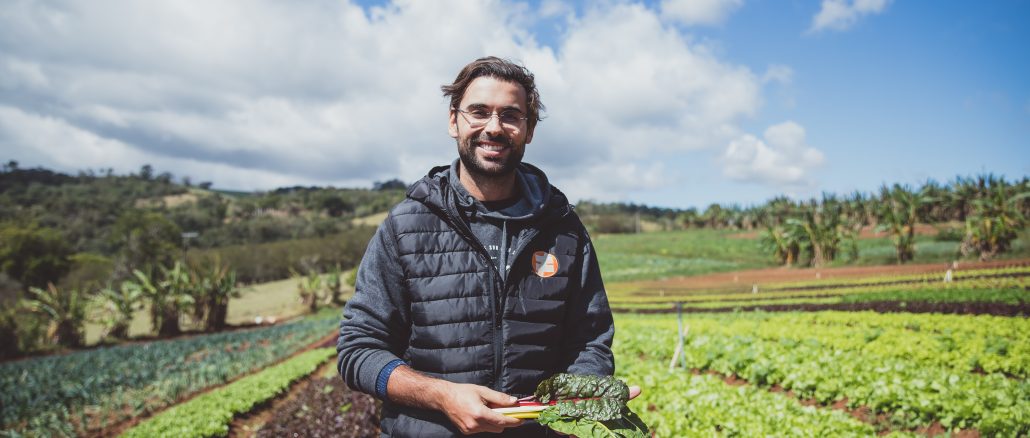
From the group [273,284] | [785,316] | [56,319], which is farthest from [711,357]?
[273,284]

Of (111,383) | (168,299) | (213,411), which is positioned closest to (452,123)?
(213,411)

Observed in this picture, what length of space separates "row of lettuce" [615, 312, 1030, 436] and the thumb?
159 inches

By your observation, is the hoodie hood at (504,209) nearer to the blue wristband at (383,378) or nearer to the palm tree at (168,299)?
the blue wristband at (383,378)

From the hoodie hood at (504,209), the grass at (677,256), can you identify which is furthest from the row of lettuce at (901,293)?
the grass at (677,256)

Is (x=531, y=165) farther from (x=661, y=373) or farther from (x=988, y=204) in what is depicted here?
(x=988, y=204)

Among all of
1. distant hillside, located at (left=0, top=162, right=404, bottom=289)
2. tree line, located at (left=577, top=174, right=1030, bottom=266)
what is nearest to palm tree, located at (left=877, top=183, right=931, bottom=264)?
tree line, located at (left=577, top=174, right=1030, bottom=266)

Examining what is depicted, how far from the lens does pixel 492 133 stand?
1.89 m

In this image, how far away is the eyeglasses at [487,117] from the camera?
192cm

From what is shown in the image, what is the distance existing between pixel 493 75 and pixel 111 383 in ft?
47.3

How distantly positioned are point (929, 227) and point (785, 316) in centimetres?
4872

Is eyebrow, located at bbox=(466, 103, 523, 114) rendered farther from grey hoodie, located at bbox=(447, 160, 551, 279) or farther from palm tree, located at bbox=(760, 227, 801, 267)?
palm tree, located at bbox=(760, 227, 801, 267)

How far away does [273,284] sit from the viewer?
52125 mm

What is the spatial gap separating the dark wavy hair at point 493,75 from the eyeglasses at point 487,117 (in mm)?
102

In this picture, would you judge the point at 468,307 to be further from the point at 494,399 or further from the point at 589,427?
the point at 589,427
